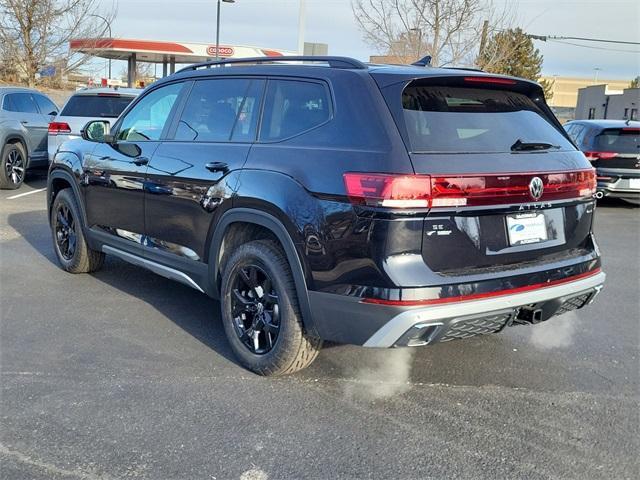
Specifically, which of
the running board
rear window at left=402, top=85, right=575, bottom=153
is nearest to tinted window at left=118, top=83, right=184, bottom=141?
the running board

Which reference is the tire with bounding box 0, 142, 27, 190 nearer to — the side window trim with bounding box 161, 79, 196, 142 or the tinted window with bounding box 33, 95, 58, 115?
the tinted window with bounding box 33, 95, 58, 115

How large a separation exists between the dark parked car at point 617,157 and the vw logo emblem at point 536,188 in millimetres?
8162

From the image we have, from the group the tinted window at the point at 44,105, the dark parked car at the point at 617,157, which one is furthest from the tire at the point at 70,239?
the dark parked car at the point at 617,157

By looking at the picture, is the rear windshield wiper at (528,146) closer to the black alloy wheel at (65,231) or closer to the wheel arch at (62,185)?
the wheel arch at (62,185)

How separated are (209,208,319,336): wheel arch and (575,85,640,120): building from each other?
1586 inches

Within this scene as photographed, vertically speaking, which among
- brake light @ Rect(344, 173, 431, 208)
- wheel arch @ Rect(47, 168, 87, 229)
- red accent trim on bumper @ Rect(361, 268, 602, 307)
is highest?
brake light @ Rect(344, 173, 431, 208)

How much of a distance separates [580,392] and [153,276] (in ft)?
12.9

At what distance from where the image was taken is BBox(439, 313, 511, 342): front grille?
315cm

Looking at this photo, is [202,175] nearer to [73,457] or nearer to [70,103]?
[73,457]

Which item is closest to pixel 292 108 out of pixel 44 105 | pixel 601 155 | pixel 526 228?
pixel 526 228

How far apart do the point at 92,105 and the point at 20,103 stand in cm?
172

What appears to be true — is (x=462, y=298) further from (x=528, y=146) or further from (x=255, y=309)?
(x=255, y=309)

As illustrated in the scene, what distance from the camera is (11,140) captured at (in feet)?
36.0

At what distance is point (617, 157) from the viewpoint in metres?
10.9
